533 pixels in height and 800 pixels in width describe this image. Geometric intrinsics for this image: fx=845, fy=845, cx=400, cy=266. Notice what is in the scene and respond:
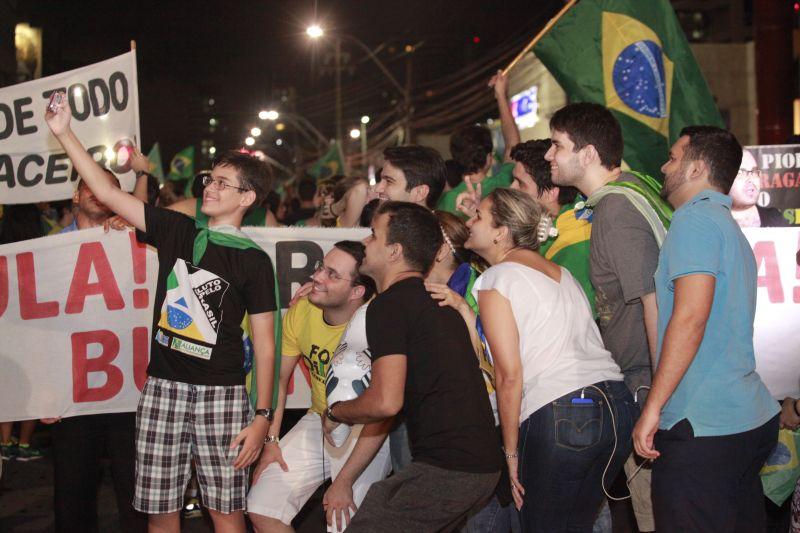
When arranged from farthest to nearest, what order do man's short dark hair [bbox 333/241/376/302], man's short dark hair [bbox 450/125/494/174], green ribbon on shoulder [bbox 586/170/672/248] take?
man's short dark hair [bbox 450/125/494/174] → man's short dark hair [bbox 333/241/376/302] → green ribbon on shoulder [bbox 586/170/672/248]

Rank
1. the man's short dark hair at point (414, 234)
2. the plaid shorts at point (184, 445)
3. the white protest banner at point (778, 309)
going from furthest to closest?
the white protest banner at point (778, 309) → the plaid shorts at point (184, 445) → the man's short dark hair at point (414, 234)

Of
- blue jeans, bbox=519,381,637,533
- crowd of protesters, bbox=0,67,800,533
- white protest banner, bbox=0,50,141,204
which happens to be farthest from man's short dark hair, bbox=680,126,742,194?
white protest banner, bbox=0,50,141,204

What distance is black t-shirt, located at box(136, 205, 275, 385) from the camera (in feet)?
14.4

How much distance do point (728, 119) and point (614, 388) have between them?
35.3 m

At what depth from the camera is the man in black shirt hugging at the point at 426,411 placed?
349 centimetres

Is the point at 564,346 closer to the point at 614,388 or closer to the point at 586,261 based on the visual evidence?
the point at 614,388

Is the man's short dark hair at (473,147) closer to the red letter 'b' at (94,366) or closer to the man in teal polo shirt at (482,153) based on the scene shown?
the man in teal polo shirt at (482,153)

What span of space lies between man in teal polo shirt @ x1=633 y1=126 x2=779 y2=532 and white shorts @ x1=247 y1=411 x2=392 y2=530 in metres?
1.69

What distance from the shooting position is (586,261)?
4641 millimetres

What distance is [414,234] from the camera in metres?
3.84

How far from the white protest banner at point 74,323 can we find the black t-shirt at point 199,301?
4.27 ft

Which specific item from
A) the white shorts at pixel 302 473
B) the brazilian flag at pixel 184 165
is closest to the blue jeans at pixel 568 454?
the white shorts at pixel 302 473

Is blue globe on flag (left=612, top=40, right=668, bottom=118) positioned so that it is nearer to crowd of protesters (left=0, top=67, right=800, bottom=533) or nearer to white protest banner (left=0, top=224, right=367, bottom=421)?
crowd of protesters (left=0, top=67, right=800, bottom=533)

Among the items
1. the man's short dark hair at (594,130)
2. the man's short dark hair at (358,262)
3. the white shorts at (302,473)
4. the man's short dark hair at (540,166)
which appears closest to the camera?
the man's short dark hair at (594,130)
